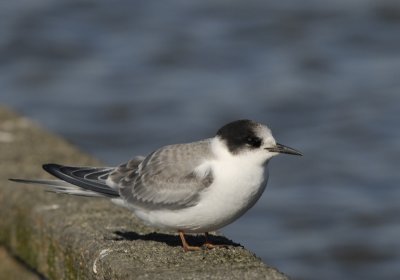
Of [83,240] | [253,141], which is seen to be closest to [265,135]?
[253,141]

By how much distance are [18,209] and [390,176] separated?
5.50 m

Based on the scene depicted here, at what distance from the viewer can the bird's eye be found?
16.3 ft

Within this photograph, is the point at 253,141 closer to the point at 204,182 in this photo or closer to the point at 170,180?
the point at 204,182

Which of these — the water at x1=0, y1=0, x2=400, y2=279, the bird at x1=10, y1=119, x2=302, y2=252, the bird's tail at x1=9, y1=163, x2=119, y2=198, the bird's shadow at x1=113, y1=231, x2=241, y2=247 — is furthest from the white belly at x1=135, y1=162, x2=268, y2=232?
the water at x1=0, y1=0, x2=400, y2=279

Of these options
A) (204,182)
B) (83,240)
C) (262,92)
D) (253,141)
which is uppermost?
(262,92)

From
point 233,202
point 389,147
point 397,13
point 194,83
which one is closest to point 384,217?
point 389,147

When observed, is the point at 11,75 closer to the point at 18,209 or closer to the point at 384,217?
the point at 384,217

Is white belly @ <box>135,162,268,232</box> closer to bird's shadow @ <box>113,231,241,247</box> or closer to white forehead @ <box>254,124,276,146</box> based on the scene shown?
white forehead @ <box>254,124,276,146</box>

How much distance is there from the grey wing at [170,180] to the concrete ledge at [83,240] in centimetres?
20

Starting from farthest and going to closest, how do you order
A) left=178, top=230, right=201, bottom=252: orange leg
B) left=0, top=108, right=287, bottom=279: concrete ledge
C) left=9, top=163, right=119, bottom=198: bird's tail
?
left=9, top=163, right=119, bottom=198: bird's tail < left=178, top=230, right=201, bottom=252: orange leg < left=0, top=108, right=287, bottom=279: concrete ledge

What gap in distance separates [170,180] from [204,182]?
266mm

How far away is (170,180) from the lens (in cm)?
513

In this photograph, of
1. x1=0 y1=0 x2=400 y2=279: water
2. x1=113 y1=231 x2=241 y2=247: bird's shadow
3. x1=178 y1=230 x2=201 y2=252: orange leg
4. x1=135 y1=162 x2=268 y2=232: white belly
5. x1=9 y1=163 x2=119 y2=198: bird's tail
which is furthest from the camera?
x1=0 y1=0 x2=400 y2=279: water

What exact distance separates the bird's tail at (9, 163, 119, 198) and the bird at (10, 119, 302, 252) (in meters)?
0.03
